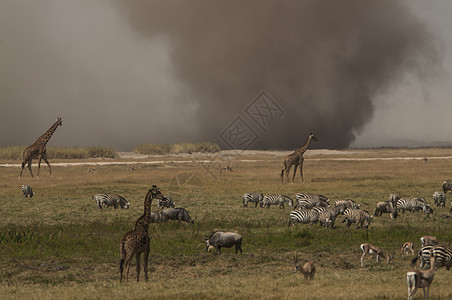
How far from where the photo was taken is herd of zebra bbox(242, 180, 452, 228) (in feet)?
72.0

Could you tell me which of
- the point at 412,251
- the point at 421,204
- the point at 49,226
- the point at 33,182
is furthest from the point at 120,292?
the point at 33,182

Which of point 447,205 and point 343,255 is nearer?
point 343,255

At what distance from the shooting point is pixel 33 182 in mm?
42719

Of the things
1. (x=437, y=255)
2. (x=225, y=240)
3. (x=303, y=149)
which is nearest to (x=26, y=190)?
(x=225, y=240)

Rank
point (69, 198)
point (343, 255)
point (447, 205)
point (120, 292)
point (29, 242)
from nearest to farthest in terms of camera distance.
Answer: point (120, 292) → point (343, 255) → point (29, 242) → point (447, 205) → point (69, 198)

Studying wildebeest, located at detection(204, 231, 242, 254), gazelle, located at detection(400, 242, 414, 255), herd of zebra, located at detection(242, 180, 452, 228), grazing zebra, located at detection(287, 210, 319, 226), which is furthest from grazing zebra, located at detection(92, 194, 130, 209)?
gazelle, located at detection(400, 242, 414, 255)

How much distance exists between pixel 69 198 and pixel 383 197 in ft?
66.9

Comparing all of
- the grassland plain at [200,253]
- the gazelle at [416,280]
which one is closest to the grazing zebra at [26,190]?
the grassland plain at [200,253]

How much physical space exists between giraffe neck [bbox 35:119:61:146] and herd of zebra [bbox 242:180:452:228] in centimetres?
2193

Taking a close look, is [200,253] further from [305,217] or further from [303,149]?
[303,149]

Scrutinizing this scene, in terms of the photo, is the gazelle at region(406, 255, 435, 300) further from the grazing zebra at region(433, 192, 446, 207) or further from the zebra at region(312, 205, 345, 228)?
the grazing zebra at region(433, 192, 446, 207)

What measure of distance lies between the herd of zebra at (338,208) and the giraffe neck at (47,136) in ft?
71.9

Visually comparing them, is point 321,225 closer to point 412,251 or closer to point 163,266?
point 412,251

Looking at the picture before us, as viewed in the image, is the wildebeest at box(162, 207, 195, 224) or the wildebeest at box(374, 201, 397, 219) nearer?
the wildebeest at box(162, 207, 195, 224)
